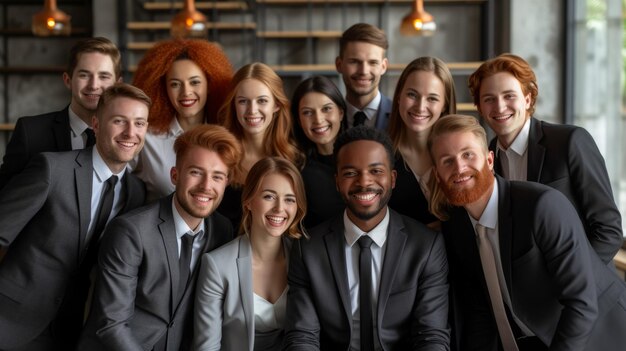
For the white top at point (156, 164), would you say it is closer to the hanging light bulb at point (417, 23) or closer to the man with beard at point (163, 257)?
the man with beard at point (163, 257)

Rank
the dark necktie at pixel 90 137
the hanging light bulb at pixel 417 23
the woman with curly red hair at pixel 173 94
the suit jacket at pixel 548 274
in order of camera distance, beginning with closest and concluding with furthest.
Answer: the suit jacket at pixel 548 274
the dark necktie at pixel 90 137
the woman with curly red hair at pixel 173 94
the hanging light bulb at pixel 417 23

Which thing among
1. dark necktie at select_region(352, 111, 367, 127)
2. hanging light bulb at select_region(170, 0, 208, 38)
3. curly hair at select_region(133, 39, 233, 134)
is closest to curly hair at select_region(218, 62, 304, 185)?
curly hair at select_region(133, 39, 233, 134)

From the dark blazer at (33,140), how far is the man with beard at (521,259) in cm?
165

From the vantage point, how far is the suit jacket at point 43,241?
268 cm

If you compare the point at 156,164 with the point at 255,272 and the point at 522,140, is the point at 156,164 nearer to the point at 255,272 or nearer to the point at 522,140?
the point at 255,272

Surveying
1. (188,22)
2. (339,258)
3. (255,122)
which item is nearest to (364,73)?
(255,122)

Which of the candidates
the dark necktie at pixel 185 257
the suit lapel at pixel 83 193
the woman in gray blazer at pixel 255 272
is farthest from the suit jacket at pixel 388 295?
the suit lapel at pixel 83 193

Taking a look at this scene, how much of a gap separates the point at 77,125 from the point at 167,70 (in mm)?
498

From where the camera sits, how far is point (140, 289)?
272cm

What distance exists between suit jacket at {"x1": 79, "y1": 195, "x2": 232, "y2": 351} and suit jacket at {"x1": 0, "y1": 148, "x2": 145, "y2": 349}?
0.54 feet

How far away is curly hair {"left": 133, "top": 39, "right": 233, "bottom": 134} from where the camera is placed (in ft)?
11.1

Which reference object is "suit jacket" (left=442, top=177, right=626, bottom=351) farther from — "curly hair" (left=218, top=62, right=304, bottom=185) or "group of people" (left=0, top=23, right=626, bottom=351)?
"curly hair" (left=218, top=62, right=304, bottom=185)

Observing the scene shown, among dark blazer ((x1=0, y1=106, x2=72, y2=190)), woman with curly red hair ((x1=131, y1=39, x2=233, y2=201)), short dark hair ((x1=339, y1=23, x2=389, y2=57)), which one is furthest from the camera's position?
short dark hair ((x1=339, y1=23, x2=389, y2=57))

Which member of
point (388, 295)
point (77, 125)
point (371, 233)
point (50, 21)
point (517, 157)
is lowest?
point (388, 295)
